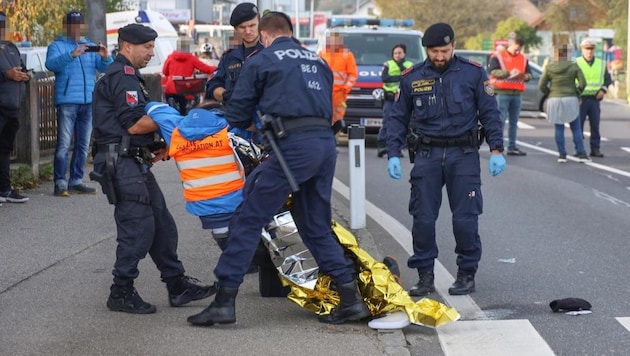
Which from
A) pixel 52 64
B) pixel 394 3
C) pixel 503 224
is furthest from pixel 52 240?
pixel 394 3

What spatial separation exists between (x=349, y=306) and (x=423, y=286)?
125cm

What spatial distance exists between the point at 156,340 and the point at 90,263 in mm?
2473

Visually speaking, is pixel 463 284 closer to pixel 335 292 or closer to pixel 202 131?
pixel 335 292

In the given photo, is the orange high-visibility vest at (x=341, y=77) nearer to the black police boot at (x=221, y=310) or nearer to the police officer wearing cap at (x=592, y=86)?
the police officer wearing cap at (x=592, y=86)

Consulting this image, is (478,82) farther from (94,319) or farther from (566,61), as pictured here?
(566,61)

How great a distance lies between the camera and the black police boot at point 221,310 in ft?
21.6

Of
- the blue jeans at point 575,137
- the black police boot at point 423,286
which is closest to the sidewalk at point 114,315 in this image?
the black police boot at point 423,286

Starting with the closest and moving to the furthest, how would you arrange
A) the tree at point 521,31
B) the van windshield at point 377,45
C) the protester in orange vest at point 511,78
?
the protester in orange vest at point 511,78 < the van windshield at point 377,45 < the tree at point 521,31

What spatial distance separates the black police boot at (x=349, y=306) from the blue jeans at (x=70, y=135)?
6.20 m

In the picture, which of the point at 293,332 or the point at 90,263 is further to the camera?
the point at 90,263

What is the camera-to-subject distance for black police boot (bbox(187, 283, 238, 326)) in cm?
659

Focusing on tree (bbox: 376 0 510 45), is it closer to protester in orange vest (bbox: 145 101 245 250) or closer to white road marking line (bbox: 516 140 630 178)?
white road marking line (bbox: 516 140 630 178)

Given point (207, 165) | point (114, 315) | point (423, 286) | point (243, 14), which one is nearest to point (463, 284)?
point (423, 286)

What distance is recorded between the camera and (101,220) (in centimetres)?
1088
